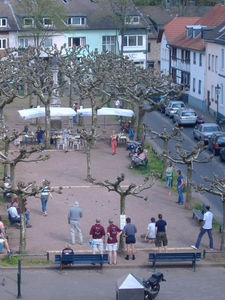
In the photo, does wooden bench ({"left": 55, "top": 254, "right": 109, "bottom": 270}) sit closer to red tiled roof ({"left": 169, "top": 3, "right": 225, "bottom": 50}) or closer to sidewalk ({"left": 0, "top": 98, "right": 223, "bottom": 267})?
sidewalk ({"left": 0, "top": 98, "right": 223, "bottom": 267})

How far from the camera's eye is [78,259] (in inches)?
617

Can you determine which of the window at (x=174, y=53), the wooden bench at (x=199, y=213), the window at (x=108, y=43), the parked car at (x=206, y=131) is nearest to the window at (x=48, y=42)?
the window at (x=108, y=43)

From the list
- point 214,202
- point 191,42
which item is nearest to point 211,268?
point 214,202

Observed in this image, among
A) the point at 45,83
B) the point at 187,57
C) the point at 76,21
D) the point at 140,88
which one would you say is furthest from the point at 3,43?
the point at 140,88

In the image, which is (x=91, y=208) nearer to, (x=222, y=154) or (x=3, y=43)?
(x=222, y=154)

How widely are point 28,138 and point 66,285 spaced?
2018 cm

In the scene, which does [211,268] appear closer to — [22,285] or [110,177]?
[22,285]

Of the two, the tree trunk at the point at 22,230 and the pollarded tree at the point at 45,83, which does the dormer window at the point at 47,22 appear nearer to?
the pollarded tree at the point at 45,83

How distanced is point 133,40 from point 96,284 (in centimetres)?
5930

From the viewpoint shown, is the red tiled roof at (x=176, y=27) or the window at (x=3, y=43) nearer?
the window at (x=3, y=43)

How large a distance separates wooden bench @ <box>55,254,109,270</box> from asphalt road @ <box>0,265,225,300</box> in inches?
12.2

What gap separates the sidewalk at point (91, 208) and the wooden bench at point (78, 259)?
2.94 feet

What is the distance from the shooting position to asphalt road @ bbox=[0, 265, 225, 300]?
14.3 m

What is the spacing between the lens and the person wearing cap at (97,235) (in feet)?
53.3
